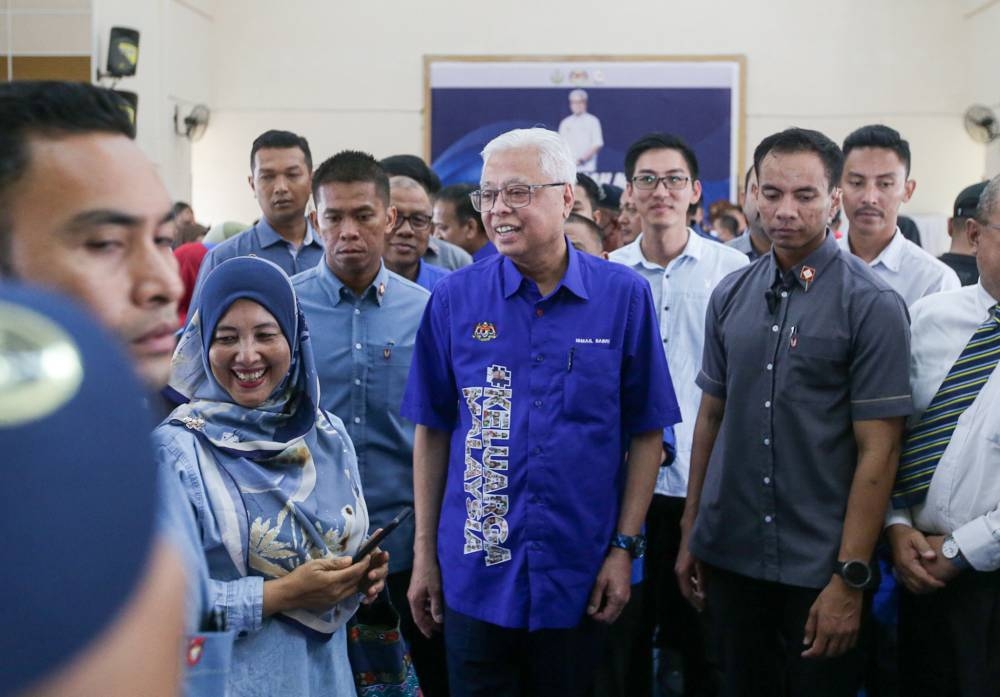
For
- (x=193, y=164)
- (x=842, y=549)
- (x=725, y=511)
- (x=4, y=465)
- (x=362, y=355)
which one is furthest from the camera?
(x=193, y=164)

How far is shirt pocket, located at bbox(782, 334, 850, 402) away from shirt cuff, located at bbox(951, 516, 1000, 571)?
16.2 inches

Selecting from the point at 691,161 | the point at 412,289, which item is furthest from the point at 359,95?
the point at 412,289

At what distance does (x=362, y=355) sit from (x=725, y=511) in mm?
1041

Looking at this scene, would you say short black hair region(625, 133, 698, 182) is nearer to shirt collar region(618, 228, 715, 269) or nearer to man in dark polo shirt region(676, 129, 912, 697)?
shirt collar region(618, 228, 715, 269)

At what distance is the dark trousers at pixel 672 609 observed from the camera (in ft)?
11.7

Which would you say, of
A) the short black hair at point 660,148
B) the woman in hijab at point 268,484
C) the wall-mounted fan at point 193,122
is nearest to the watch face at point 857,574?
the woman in hijab at point 268,484

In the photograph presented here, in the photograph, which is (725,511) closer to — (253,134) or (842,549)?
(842,549)

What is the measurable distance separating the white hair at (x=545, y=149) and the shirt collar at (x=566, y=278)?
0.59ft

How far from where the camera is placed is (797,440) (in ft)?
8.55

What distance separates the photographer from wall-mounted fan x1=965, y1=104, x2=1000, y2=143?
10898mm

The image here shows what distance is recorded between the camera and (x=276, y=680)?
1.99m

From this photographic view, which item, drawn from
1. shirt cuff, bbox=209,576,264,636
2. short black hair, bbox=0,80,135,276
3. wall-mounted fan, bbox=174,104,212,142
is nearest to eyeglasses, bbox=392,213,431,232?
shirt cuff, bbox=209,576,264,636

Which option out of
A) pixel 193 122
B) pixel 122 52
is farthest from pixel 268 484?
pixel 193 122

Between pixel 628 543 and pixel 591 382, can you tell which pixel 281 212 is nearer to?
pixel 591 382
